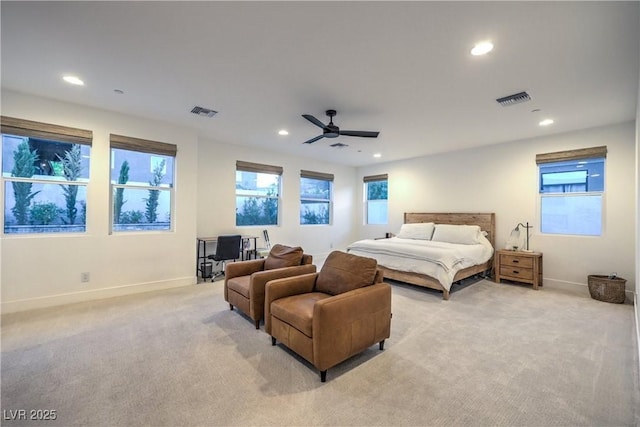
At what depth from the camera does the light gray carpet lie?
1737 millimetres

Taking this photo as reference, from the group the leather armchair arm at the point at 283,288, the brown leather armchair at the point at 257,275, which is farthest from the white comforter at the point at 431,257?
the leather armchair arm at the point at 283,288

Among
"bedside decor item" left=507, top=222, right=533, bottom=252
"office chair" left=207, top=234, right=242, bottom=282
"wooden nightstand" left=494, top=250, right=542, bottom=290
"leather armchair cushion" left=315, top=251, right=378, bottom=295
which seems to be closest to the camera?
"leather armchair cushion" left=315, top=251, right=378, bottom=295

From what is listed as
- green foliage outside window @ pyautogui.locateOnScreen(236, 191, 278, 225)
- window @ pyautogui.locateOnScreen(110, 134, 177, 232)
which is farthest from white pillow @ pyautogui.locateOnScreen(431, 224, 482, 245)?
window @ pyautogui.locateOnScreen(110, 134, 177, 232)

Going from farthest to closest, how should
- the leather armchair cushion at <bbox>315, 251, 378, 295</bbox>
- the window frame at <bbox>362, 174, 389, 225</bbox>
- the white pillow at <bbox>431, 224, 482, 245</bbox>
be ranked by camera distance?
1. the window frame at <bbox>362, 174, 389, 225</bbox>
2. the white pillow at <bbox>431, 224, 482, 245</bbox>
3. the leather armchair cushion at <bbox>315, 251, 378, 295</bbox>

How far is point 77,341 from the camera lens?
2.63 meters

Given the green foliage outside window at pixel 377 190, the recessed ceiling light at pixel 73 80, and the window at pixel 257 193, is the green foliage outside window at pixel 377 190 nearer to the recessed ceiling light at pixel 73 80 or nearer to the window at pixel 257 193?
the window at pixel 257 193

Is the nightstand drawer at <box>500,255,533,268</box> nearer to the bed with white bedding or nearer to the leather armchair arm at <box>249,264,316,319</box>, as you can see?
the bed with white bedding

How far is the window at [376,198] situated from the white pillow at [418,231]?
4.42 ft

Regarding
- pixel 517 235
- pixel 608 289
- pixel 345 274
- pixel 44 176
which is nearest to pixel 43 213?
pixel 44 176

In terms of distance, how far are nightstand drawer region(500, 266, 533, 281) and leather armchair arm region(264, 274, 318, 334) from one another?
3.89m

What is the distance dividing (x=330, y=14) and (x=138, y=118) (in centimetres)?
359

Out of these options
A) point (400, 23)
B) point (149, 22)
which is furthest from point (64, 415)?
point (400, 23)

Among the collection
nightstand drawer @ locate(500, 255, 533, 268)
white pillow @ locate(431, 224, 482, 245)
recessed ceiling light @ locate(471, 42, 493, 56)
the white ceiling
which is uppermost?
the white ceiling

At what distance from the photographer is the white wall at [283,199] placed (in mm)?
5418
